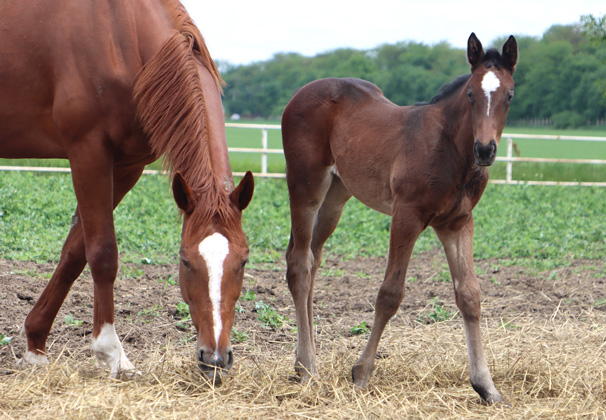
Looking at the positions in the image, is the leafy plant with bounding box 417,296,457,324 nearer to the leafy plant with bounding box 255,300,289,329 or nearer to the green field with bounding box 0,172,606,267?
the leafy plant with bounding box 255,300,289,329

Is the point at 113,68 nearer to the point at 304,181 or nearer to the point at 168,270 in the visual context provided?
the point at 304,181

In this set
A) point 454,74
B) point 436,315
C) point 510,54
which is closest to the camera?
point 510,54

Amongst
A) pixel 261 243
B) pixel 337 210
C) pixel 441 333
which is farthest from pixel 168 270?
pixel 441 333

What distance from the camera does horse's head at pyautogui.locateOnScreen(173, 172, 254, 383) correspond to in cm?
295

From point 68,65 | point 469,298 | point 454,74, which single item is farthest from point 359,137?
point 454,74

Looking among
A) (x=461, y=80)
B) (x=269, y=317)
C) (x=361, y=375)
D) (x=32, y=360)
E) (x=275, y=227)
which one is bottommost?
(x=275, y=227)

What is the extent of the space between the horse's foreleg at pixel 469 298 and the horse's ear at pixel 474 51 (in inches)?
35.5

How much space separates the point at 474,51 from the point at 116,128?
2.03 metres

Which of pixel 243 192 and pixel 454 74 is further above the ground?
pixel 243 192

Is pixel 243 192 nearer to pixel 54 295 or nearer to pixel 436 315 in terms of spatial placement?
pixel 54 295

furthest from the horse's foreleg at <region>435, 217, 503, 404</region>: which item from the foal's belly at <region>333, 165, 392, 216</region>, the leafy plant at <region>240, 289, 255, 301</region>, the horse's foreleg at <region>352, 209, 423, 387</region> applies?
the leafy plant at <region>240, 289, 255, 301</region>

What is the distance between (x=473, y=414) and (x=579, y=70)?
29671 mm

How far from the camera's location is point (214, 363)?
2.90 meters

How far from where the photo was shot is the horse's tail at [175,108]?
3.37 metres
